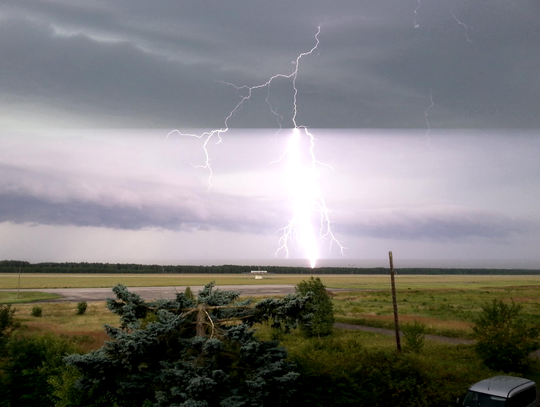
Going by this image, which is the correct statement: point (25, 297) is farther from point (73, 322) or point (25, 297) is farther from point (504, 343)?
point (504, 343)

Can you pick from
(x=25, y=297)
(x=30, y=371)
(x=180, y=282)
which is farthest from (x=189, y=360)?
(x=180, y=282)

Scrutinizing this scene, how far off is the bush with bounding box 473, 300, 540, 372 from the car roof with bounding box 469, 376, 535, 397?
822 cm

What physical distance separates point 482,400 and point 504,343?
9.79 meters

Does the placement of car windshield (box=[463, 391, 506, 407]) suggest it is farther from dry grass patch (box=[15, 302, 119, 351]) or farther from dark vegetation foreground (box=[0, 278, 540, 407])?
dry grass patch (box=[15, 302, 119, 351])

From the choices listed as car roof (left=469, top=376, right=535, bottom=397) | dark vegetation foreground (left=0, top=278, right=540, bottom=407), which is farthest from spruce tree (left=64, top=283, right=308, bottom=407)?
car roof (left=469, top=376, right=535, bottom=397)

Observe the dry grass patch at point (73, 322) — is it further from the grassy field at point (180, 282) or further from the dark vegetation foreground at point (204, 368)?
the grassy field at point (180, 282)

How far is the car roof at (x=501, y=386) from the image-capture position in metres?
12.5

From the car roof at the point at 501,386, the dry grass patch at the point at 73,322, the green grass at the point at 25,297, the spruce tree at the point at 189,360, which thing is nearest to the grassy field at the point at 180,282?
the green grass at the point at 25,297

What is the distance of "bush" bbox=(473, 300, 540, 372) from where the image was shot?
20.8 m

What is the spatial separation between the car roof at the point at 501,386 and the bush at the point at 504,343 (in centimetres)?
822

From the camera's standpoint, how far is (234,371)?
9.83m

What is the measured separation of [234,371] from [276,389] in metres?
1.07

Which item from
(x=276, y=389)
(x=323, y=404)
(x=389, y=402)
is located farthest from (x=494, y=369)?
(x=276, y=389)

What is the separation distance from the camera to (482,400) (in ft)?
41.6
